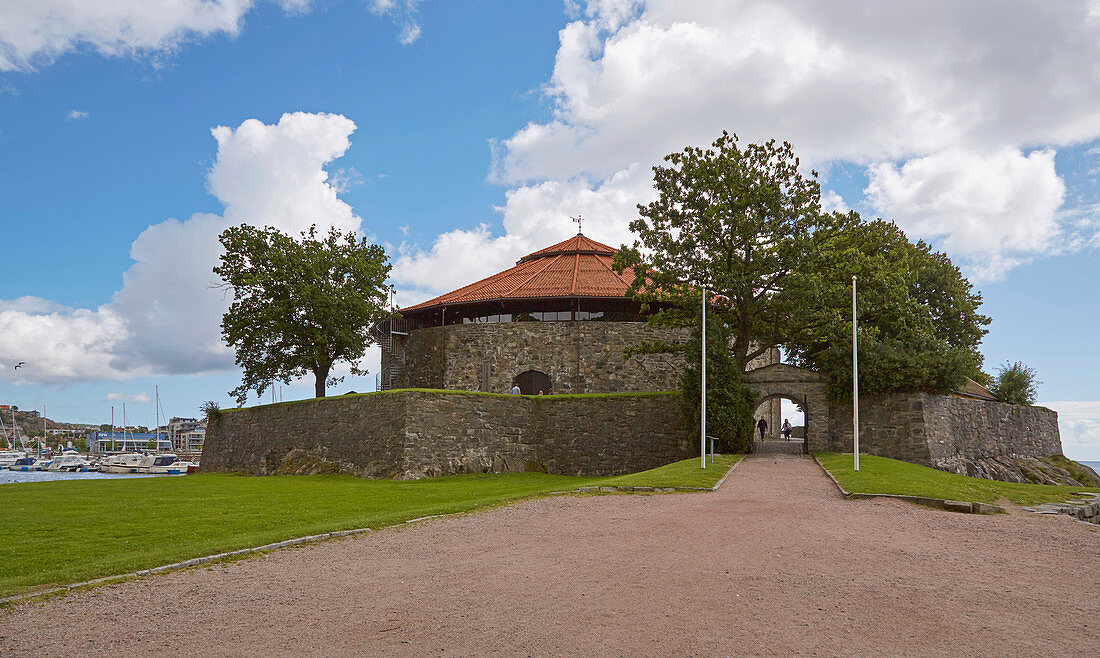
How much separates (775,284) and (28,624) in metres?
26.3

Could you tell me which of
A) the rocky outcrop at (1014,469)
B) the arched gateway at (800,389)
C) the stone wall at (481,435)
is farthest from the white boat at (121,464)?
the rocky outcrop at (1014,469)

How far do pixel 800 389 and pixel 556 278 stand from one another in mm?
14856

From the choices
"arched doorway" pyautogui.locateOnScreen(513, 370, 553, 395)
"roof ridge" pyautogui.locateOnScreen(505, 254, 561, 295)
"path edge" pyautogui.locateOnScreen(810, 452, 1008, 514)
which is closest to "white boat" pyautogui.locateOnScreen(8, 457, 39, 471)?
"roof ridge" pyautogui.locateOnScreen(505, 254, 561, 295)

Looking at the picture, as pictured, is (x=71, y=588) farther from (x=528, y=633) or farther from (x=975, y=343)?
(x=975, y=343)

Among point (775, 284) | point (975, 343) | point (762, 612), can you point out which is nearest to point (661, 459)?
point (775, 284)

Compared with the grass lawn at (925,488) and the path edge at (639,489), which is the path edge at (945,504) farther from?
the path edge at (639,489)

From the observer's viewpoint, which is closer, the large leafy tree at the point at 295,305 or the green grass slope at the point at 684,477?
the green grass slope at the point at 684,477

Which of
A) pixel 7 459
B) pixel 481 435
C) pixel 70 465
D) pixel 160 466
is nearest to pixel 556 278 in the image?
pixel 481 435

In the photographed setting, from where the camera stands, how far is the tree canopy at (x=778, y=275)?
28.1 metres

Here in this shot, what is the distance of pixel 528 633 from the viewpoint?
5.84 meters

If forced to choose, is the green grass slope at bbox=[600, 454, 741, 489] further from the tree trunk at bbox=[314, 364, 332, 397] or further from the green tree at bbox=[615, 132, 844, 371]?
the tree trunk at bbox=[314, 364, 332, 397]

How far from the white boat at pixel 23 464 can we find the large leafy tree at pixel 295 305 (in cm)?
6650

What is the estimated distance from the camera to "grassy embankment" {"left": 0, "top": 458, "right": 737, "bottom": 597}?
30.2 feet

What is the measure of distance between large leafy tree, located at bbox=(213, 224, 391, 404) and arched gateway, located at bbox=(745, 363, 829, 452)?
19306 mm
